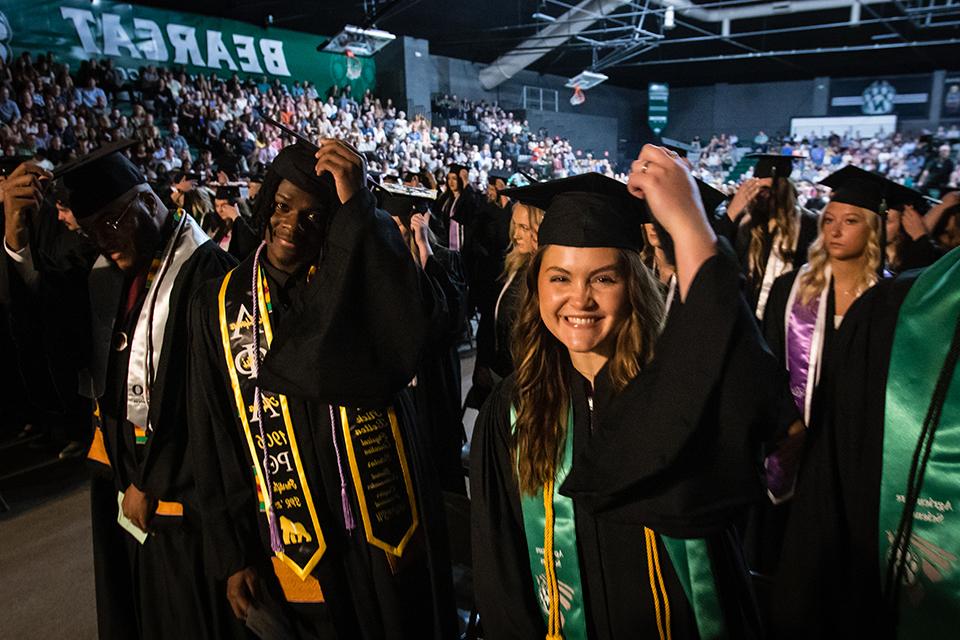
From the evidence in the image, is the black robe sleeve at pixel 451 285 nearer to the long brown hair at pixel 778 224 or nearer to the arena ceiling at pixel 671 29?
the long brown hair at pixel 778 224

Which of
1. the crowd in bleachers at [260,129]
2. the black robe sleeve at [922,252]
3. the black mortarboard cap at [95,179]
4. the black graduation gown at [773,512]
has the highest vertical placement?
the crowd in bleachers at [260,129]

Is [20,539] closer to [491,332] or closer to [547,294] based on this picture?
[491,332]

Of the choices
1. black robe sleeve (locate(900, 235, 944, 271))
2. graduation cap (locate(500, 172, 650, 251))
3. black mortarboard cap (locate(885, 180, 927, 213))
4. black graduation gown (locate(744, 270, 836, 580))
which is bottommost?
black graduation gown (locate(744, 270, 836, 580))

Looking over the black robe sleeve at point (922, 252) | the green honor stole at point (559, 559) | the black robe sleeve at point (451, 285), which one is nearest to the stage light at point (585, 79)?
the black robe sleeve at point (451, 285)

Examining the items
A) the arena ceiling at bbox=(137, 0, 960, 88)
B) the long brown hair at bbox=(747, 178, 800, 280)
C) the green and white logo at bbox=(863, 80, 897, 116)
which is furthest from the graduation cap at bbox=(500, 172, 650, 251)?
the green and white logo at bbox=(863, 80, 897, 116)

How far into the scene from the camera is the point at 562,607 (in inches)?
57.3

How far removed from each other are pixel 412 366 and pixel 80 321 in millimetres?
1599

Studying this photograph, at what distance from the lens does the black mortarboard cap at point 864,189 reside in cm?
308

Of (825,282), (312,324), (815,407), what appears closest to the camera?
(815,407)

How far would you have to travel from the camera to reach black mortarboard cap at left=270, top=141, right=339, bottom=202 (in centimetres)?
202

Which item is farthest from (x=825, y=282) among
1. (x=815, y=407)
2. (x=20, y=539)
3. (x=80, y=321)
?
(x=20, y=539)

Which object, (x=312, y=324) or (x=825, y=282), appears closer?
(x=312, y=324)

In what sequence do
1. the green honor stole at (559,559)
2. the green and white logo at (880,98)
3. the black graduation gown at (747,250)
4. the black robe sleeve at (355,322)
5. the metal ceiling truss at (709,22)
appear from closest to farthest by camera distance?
1. the green honor stole at (559,559)
2. the black robe sleeve at (355,322)
3. the black graduation gown at (747,250)
4. the metal ceiling truss at (709,22)
5. the green and white logo at (880,98)

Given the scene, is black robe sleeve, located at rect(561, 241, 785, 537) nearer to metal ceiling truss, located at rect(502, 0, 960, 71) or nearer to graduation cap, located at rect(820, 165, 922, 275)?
graduation cap, located at rect(820, 165, 922, 275)
